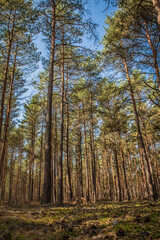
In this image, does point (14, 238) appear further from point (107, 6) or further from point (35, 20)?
point (35, 20)

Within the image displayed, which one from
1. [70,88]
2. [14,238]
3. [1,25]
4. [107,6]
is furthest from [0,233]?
[1,25]

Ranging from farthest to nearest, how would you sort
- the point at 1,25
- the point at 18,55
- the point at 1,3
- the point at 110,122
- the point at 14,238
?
the point at 110,122 → the point at 18,55 → the point at 1,25 → the point at 1,3 → the point at 14,238

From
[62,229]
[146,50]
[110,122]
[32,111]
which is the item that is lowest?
[62,229]

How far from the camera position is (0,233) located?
2.18 metres

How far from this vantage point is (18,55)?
38.8ft

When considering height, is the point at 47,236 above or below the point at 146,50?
below

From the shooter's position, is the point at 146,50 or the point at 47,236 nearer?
the point at 47,236

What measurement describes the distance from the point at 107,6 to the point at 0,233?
6.46 metres

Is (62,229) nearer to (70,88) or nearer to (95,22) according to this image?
(95,22)

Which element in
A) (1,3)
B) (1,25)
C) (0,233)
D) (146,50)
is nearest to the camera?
(0,233)

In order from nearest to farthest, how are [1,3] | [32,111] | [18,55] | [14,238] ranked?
[14,238] → [1,3] → [18,55] → [32,111]

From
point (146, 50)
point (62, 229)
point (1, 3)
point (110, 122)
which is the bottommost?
point (62, 229)

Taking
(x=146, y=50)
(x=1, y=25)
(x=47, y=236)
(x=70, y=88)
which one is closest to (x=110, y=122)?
(x=70, y=88)

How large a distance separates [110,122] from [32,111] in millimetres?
10648
